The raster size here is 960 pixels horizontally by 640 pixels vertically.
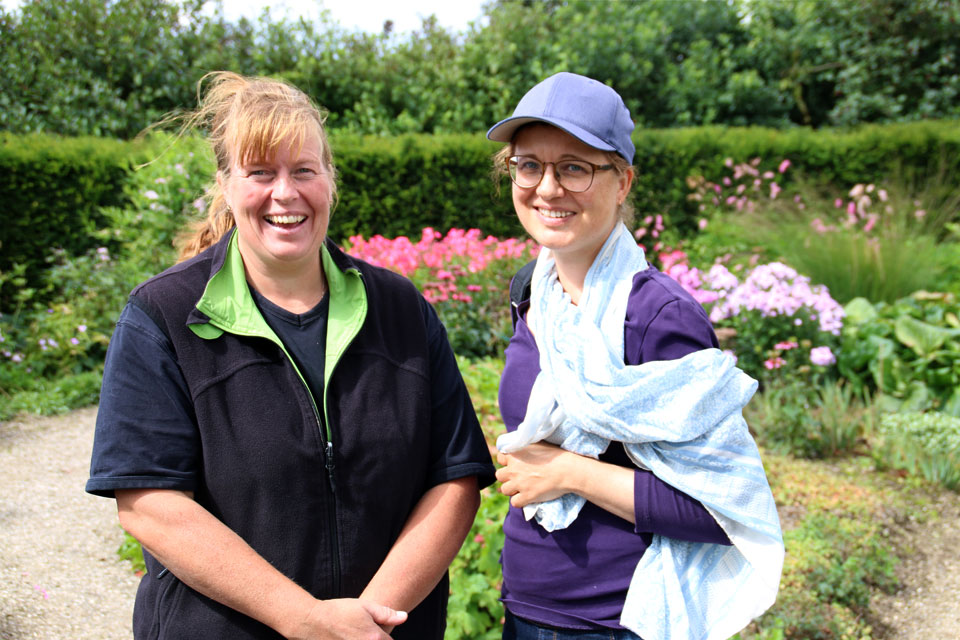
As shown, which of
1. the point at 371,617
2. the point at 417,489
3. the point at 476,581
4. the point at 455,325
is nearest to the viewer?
the point at 371,617

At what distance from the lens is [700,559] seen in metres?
1.59

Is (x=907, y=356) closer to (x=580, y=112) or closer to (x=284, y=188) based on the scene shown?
(x=580, y=112)

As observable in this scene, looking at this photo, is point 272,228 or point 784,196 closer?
point 272,228

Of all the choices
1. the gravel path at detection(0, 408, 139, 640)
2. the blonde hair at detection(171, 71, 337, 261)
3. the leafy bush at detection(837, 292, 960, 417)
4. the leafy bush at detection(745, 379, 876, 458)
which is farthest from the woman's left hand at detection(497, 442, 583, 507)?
the leafy bush at detection(837, 292, 960, 417)

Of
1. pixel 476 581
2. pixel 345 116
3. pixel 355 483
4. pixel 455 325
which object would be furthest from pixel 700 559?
pixel 345 116

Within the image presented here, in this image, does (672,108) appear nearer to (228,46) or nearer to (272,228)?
(228,46)

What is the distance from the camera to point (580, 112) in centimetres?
158

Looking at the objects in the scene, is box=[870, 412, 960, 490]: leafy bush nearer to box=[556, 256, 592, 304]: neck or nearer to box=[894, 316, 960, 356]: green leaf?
box=[894, 316, 960, 356]: green leaf

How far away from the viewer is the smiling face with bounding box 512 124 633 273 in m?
1.62

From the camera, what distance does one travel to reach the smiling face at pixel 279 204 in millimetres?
1587

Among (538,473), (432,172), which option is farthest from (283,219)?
(432,172)

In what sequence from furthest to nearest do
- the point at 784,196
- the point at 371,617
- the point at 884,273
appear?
1. the point at 784,196
2. the point at 884,273
3. the point at 371,617

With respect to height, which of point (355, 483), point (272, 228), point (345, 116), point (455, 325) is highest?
point (345, 116)

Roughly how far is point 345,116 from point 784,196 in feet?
19.5
